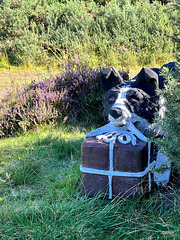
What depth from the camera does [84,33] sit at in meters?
7.89

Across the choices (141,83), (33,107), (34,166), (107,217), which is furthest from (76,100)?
(107,217)

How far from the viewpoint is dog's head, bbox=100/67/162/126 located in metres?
2.32

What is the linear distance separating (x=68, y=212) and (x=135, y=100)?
3.29 feet

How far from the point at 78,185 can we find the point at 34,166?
62 centimetres

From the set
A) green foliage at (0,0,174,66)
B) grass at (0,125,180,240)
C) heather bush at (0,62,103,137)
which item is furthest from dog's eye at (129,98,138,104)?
Result: green foliage at (0,0,174,66)

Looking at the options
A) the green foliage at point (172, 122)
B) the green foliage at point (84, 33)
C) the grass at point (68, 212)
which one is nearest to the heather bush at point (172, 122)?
the green foliage at point (172, 122)

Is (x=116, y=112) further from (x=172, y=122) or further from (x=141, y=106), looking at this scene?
(x=172, y=122)

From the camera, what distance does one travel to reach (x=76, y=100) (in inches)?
186

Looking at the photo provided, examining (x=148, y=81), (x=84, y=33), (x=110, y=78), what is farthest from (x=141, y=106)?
(x=84, y=33)

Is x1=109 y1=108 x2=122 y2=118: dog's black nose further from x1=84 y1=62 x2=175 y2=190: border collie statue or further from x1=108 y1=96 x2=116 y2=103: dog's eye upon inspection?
x1=108 y1=96 x2=116 y2=103: dog's eye

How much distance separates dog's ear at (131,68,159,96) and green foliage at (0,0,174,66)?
410cm

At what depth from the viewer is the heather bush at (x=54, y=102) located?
4.16 meters

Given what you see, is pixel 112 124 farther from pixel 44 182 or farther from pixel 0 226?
pixel 0 226

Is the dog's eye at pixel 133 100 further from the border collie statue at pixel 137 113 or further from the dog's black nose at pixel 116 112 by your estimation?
the dog's black nose at pixel 116 112
